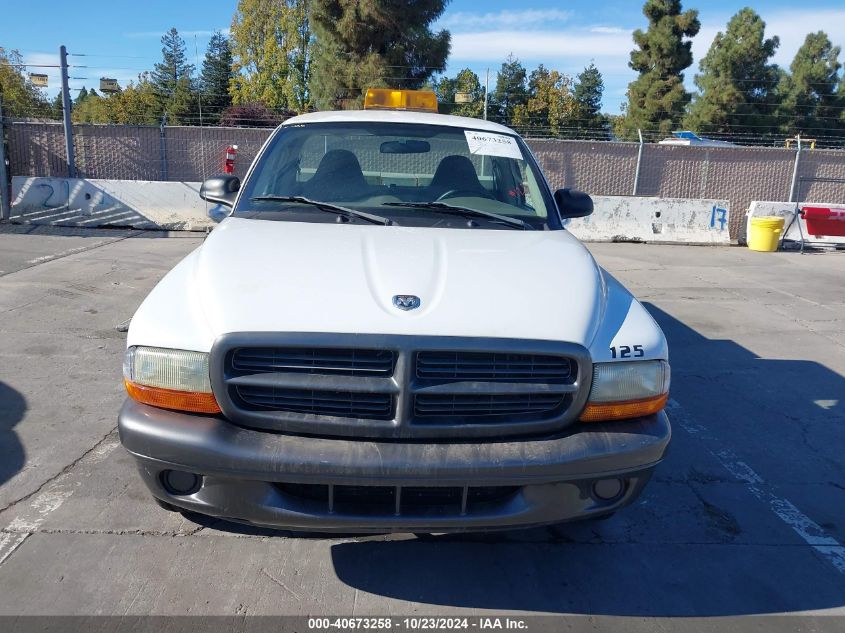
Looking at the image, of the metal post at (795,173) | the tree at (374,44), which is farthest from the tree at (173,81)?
the metal post at (795,173)

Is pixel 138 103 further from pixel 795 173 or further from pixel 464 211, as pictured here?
pixel 464 211

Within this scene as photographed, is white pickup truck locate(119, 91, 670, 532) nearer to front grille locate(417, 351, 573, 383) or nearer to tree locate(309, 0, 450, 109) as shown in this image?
front grille locate(417, 351, 573, 383)

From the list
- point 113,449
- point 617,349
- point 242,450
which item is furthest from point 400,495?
point 113,449

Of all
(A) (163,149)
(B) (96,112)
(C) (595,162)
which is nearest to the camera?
(A) (163,149)

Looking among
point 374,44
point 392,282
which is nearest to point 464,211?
point 392,282

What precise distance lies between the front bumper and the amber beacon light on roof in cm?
400

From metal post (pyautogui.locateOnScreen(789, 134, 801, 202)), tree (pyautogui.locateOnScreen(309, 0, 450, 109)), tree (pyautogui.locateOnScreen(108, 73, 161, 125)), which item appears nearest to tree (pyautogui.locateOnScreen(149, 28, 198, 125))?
tree (pyautogui.locateOnScreen(108, 73, 161, 125))

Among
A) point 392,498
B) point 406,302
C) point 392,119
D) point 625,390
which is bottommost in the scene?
point 392,498

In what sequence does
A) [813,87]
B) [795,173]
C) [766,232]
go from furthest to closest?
[813,87]
[795,173]
[766,232]

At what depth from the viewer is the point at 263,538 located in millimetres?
3256

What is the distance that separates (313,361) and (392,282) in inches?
19.3

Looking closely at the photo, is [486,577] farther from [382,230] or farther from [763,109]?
[763,109]

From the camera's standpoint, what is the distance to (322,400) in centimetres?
259

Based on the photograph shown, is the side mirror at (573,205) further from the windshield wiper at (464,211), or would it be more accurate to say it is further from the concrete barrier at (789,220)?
the concrete barrier at (789,220)
